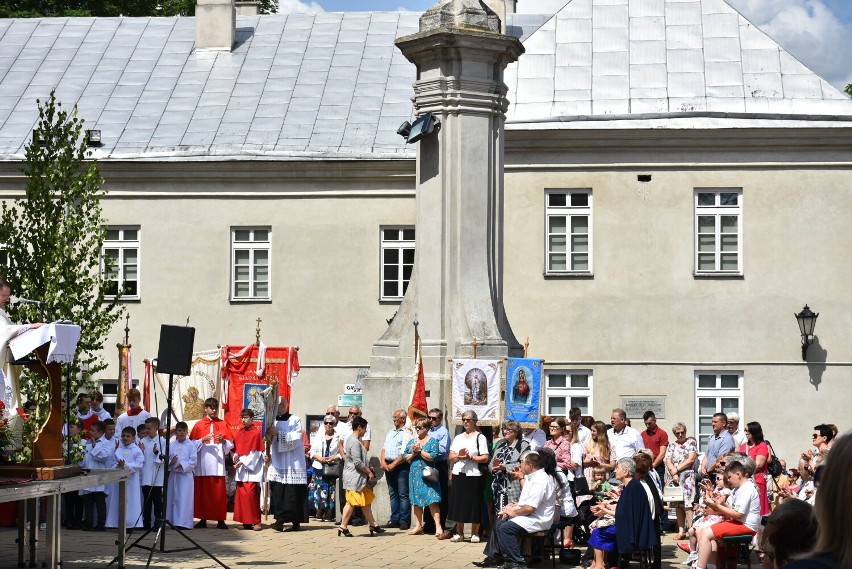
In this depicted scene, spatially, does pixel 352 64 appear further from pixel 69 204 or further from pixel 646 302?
pixel 69 204

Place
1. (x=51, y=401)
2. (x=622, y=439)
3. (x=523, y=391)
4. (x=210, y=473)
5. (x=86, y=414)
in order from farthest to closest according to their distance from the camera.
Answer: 1. (x=86, y=414)
2. (x=210, y=473)
3. (x=523, y=391)
4. (x=622, y=439)
5. (x=51, y=401)

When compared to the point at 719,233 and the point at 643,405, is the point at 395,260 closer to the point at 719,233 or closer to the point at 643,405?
the point at 643,405

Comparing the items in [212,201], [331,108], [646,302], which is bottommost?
[646,302]

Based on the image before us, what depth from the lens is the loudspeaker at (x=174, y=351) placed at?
585 inches

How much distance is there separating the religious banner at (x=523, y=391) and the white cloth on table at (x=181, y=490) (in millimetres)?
4411

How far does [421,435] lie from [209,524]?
3909 millimetres

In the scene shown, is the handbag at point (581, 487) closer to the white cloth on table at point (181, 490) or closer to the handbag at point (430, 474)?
the handbag at point (430, 474)

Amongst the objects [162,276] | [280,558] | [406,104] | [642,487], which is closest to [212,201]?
[162,276]

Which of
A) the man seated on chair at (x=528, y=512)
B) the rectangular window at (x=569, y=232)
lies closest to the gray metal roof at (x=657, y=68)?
the rectangular window at (x=569, y=232)

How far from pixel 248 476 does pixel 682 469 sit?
19.2 feet

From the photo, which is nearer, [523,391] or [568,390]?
[523,391]

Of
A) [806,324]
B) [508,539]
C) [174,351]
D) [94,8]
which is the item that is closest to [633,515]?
[508,539]

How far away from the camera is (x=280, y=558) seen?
15711mm

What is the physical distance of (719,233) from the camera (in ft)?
92.1
